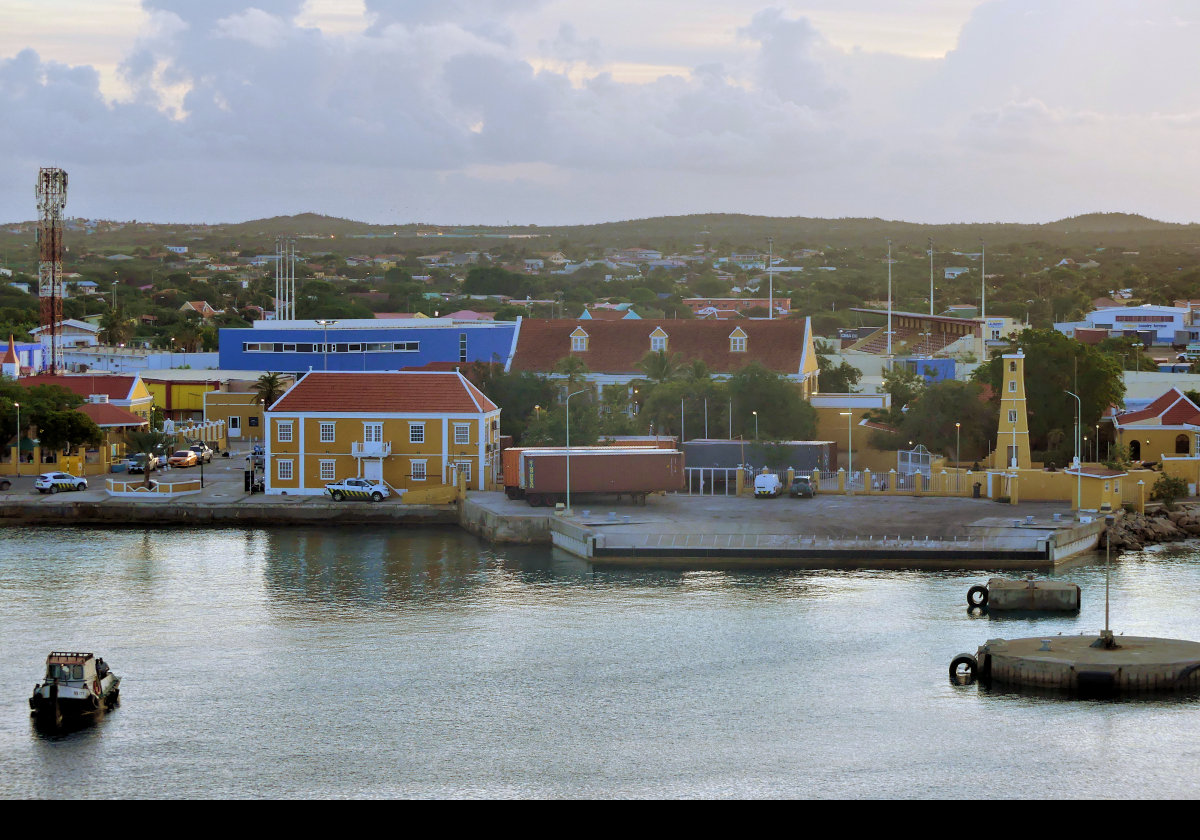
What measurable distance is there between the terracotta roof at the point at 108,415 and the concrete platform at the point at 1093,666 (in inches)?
1667

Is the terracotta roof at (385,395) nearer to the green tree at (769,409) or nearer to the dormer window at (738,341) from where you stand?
the green tree at (769,409)

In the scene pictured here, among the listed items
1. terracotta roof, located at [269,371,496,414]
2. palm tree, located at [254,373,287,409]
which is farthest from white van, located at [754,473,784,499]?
palm tree, located at [254,373,287,409]

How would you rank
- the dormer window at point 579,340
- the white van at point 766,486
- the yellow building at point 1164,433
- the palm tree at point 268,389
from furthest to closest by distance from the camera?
the dormer window at point 579,340
the palm tree at point 268,389
the yellow building at point 1164,433
the white van at point 766,486

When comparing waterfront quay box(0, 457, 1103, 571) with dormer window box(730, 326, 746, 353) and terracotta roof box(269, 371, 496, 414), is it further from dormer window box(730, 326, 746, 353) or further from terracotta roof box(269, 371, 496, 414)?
dormer window box(730, 326, 746, 353)

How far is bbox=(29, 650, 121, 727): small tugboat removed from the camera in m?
24.9

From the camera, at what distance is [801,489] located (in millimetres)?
48062

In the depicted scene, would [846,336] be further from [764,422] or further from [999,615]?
[999,615]

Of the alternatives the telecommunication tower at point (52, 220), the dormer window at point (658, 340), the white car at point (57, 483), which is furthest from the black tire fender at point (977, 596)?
the telecommunication tower at point (52, 220)

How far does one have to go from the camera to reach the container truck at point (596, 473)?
151ft

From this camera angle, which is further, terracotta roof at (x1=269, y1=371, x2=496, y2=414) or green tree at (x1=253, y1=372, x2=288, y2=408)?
green tree at (x1=253, y1=372, x2=288, y2=408)

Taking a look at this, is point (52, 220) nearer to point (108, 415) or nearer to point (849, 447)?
point (108, 415)

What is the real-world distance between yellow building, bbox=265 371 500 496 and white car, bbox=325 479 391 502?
1010 mm
